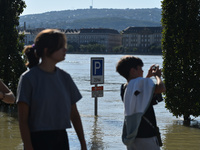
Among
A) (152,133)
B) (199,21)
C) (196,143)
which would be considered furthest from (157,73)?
(199,21)

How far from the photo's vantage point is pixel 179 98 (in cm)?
1213

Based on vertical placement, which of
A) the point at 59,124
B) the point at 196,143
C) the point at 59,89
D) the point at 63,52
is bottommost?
the point at 196,143

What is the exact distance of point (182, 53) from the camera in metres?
12.0

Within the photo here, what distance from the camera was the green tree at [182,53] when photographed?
12.0 metres

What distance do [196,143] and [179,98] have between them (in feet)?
10.1

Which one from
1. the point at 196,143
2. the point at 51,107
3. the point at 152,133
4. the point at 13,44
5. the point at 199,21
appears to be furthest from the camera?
the point at 13,44

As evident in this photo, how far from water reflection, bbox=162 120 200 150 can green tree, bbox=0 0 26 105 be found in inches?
186

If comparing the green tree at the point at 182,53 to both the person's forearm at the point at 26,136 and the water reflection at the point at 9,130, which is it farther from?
the person's forearm at the point at 26,136

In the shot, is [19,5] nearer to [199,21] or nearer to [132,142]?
[199,21]

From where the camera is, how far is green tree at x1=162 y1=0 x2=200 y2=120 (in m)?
12.0

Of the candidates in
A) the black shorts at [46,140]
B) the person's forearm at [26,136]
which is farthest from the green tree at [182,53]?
the person's forearm at [26,136]

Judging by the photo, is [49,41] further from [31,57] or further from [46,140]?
[46,140]

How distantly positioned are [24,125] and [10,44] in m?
11.5

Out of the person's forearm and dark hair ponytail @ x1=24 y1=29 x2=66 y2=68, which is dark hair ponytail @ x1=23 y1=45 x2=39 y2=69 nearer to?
dark hair ponytail @ x1=24 y1=29 x2=66 y2=68
